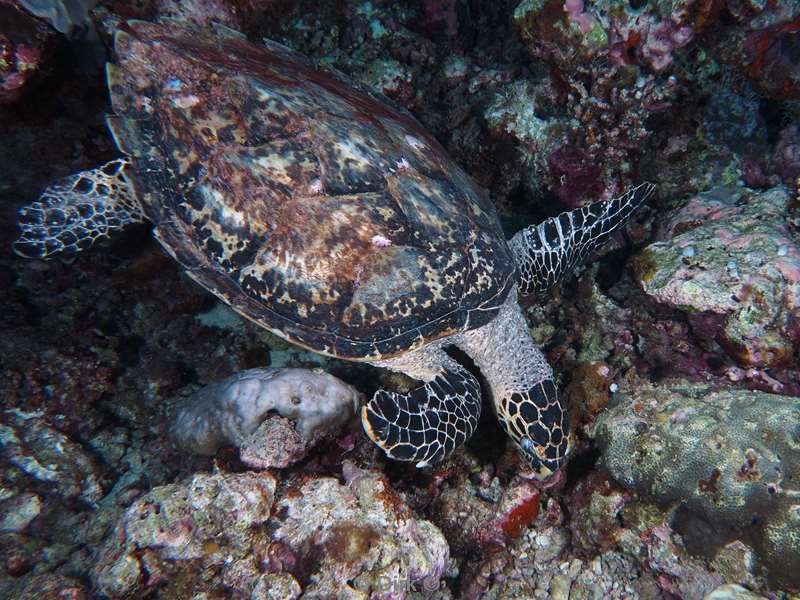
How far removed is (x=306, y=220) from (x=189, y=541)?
204 cm

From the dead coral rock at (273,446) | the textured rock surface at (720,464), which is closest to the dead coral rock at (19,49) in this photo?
the dead coral rock at (273,446)

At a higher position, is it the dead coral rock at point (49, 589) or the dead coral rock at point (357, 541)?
the dead coral rock at point (49, 589)

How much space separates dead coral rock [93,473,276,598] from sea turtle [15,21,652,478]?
88 centimetres

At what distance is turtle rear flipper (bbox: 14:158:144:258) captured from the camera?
10.4 ft

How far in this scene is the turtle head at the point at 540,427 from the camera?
2.96m

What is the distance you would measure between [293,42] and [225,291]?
10.8 feet

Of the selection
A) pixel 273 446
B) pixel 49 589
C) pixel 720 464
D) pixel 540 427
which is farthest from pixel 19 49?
pixel 720 464

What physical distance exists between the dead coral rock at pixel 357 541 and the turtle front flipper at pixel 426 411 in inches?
11.9

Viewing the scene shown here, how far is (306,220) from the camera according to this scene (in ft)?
9.37

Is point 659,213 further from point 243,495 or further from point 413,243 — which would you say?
point 243,495

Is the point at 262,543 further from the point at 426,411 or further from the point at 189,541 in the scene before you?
the point at 426,411

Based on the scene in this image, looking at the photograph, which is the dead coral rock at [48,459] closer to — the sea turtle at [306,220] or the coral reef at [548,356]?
the coral reef at [548,356]

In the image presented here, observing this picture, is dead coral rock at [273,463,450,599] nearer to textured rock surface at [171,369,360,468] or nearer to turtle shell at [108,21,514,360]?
textured rock surface at [171,369,360,468]

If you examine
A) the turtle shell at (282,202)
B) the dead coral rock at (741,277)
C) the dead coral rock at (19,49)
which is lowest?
the dead coral rock at (741,277)
